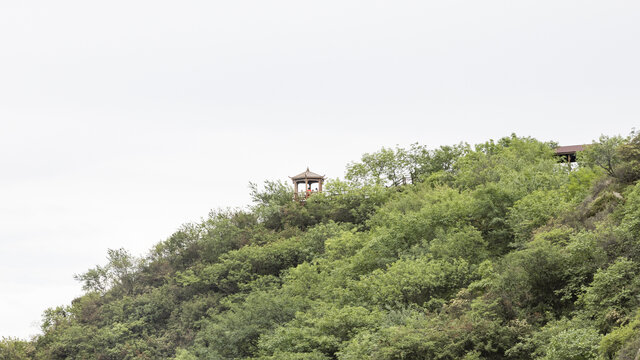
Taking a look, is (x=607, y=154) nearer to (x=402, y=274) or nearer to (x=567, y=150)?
(x=402, y=274)

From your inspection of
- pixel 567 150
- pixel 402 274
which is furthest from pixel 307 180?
pixel 402 274

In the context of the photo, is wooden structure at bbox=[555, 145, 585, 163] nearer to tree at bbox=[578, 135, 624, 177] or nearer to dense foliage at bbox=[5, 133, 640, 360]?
dense foliage at bbox=[5, 133, 640, 360]

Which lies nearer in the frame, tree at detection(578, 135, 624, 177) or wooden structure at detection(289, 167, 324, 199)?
tree at detection(578, 135, 624, 177)

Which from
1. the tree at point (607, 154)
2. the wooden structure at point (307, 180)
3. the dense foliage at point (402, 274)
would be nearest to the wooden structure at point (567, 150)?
the dense foliage at point (402, 274)

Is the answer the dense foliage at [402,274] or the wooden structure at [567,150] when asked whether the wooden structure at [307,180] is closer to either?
the dense foliage at [402,274]

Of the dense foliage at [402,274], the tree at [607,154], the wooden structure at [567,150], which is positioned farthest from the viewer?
the wooden structure at [567,150]

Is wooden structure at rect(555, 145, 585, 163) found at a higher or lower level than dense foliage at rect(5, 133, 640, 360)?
higher

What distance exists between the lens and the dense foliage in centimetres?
1995

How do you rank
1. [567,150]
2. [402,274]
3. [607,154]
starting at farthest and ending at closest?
[567,150] → [402,274] → [607,154]

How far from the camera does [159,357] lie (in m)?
40.2

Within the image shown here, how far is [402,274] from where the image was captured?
2703cm

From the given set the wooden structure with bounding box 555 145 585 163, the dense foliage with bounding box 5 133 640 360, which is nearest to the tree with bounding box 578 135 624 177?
the dense foliage with bounding box 5 133 640 360

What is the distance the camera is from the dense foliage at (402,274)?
19953mm

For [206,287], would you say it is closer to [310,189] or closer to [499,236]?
[310,189]
